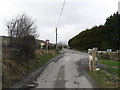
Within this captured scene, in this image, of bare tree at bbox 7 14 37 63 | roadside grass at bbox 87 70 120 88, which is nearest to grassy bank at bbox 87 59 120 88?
roadside grass at bbox 87 70 120 88

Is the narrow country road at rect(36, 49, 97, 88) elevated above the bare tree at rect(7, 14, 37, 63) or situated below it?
below

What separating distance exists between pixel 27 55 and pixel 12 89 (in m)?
9.55

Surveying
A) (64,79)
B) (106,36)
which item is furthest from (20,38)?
(106,36)

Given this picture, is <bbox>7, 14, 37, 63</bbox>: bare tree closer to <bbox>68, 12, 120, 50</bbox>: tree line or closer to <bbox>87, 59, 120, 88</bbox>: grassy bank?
<bbox>87, 59, 120, 88</bbox>: grassy bank

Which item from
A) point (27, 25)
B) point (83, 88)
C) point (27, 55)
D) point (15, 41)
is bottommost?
point (83, 88)

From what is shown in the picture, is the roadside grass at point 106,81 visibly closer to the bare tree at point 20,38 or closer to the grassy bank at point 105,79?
the grassy bank at point 105,79

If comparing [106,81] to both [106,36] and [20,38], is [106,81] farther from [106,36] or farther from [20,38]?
[106,36]

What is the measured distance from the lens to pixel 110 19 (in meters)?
54.0

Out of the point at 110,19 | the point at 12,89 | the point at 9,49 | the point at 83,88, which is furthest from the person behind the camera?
the point at 110,19

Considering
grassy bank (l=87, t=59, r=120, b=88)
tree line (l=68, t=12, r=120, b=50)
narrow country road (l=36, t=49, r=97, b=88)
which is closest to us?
narrow country road (l=36, t=49, r=97, b=88)

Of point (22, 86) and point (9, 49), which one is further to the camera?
point (9, 49)

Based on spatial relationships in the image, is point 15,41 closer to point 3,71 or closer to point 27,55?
point 27,55

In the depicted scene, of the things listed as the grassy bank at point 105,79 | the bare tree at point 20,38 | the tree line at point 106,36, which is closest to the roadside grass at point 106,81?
the grassy bank at point 105,79

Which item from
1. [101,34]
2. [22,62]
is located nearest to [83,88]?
[22,62]
